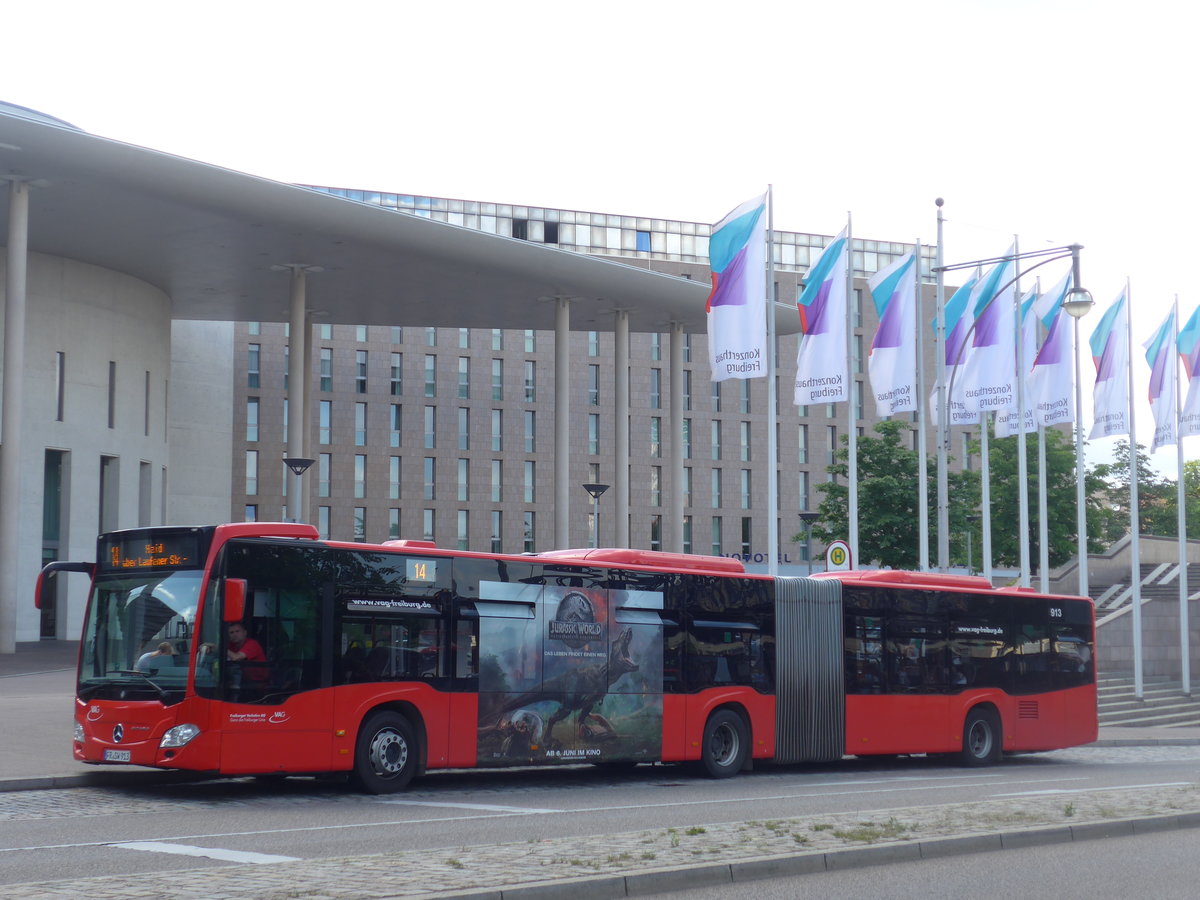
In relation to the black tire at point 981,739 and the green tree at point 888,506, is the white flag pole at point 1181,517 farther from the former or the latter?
the black tire at point 981,739

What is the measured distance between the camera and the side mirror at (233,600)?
14.4m

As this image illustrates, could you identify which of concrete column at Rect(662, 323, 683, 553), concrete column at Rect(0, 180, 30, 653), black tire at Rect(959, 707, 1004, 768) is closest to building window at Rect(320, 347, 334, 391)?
concrete column at Rect(662, 323, 683, 553)

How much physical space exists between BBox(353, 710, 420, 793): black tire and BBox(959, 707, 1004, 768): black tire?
9882 mm

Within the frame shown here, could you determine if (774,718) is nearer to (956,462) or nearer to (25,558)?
(25,558)

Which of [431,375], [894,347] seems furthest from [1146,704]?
[431,375]

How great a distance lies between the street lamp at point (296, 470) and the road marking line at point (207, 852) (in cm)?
2646

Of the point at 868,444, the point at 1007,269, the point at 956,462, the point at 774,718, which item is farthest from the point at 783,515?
the point at 774,718

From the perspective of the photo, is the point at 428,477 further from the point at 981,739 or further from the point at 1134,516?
the point at 981,739

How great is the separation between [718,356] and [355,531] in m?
51.4

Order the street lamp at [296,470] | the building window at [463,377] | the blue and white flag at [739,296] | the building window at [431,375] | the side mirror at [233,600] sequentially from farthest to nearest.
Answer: the building window at [463,377]
the building window at [431,375]
the street lamp at [296,470]
the blue and white flag at [739,296]
the side mirror at [233,600]

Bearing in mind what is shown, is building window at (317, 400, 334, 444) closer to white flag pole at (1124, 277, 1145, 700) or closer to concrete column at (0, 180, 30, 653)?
concrete column at (0, 180, 30, 653)

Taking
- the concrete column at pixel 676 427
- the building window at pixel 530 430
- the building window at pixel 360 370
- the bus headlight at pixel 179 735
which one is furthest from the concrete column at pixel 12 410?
the building window at pixel 530 430

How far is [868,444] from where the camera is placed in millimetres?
51625

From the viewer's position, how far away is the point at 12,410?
37281 millimetres
